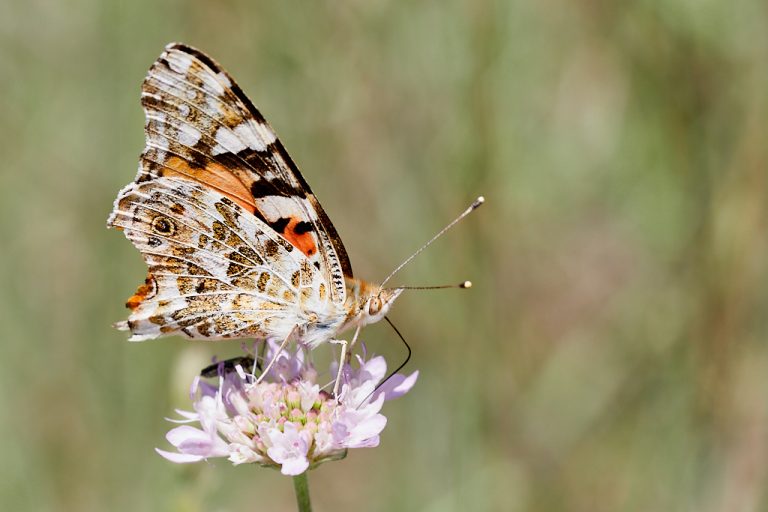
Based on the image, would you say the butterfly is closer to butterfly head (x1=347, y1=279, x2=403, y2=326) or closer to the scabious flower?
butterfly head (x1=347, y1=279, x2=403, y2=326)

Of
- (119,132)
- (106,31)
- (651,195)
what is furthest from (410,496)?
(106,31)

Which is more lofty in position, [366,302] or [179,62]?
[179,62]

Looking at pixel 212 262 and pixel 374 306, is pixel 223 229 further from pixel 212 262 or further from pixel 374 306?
pixel 374 306

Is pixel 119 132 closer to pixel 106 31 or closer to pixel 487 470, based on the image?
pixel 106 31

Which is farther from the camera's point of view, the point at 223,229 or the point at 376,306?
Answer: the point at 223,229

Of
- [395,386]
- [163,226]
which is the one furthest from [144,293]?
→ [395,386]
